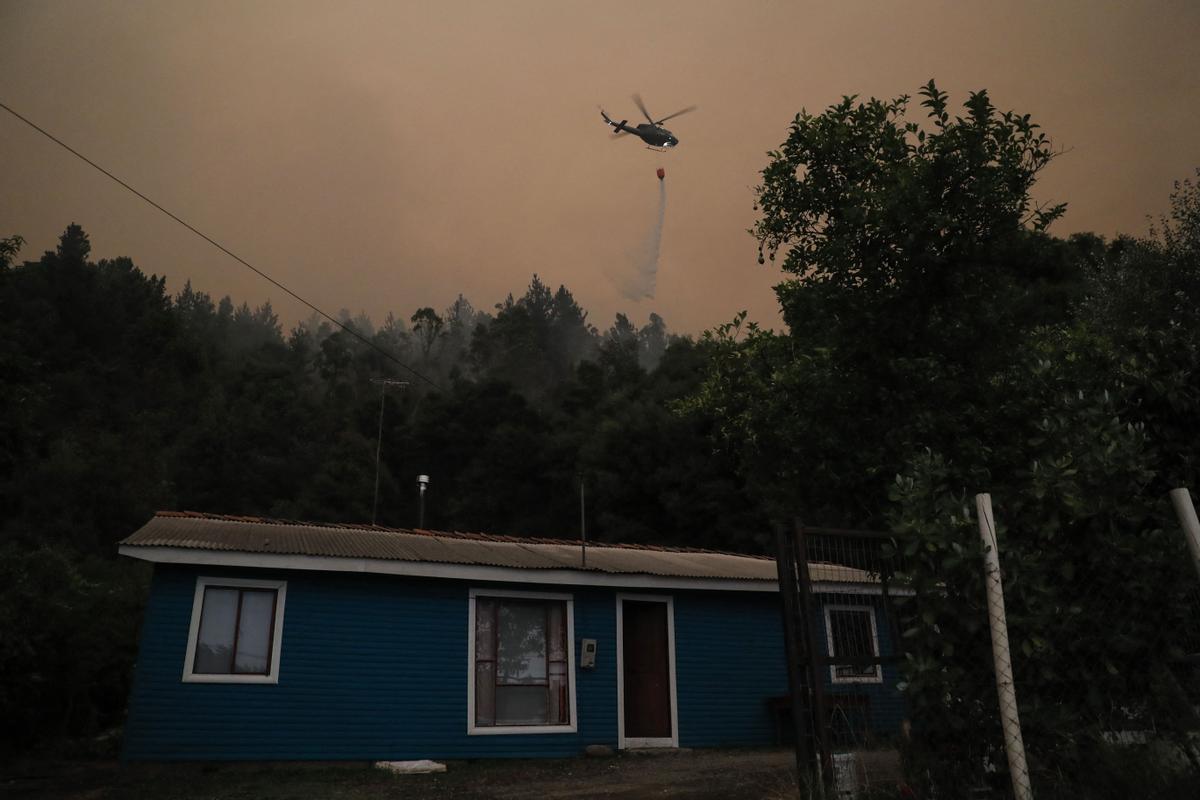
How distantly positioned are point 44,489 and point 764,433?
32.8 m

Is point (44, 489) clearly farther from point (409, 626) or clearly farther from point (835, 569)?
point (835, 569)

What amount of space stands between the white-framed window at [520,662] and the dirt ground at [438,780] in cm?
67

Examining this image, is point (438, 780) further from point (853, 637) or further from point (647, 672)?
point (853, 637)

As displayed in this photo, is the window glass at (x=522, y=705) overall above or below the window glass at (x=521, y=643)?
below

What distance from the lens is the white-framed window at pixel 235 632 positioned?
37.8 feet

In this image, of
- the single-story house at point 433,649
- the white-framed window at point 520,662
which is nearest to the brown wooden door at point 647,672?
the single-story house at point 433,649

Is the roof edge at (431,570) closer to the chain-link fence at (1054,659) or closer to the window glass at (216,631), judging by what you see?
the window glass at (216,631)

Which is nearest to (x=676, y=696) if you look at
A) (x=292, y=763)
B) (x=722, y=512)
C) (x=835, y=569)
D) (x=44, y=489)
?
(x=835, y=569)

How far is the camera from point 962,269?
1127 centimetres

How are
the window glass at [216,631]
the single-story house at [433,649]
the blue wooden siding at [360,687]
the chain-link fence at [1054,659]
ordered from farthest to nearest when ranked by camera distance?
the window glass at [216,631], the single-story house at [433,649], the blue wooden siding at [360,687], the chain-link fence at [1054,659]

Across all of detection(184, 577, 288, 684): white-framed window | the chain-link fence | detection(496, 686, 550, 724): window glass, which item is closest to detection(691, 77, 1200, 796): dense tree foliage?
the chain-link fence

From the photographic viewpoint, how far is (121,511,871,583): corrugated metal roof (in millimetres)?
12102

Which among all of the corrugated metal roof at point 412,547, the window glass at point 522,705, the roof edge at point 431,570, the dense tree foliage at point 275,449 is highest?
the dense tree foliage at point 275,449

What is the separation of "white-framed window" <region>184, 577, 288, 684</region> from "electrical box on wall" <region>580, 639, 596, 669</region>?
4526 millimetres
